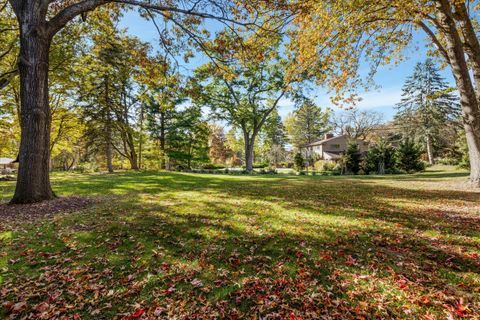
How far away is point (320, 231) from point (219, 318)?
9.85 ft

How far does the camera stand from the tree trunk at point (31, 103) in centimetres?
623

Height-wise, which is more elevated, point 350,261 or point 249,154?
point 249,154

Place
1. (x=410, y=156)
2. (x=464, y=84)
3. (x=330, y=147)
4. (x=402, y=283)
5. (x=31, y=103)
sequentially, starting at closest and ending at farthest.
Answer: (x=402, y=283) → (x=31, y=103) → (x=464, y=84) → (x=410, y=156) → (x=330, y=147)

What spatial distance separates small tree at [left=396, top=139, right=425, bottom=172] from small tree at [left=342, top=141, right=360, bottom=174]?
13.4ft

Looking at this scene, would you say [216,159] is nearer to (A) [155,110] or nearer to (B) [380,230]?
(A) [155,110]

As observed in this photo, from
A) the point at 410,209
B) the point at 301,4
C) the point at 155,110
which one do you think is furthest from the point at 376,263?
the point at 155,110

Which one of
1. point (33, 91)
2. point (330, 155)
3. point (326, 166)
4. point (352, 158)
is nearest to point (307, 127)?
point (330, 155)

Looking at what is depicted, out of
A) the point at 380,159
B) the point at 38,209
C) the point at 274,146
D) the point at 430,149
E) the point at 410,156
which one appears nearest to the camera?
the point at 38,209

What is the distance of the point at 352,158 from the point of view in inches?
1016

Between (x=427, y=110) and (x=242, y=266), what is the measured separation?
153 feet

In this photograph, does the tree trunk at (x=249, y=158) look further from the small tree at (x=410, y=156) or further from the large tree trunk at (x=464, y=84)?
the large tree trunk at (x=464, y=84)

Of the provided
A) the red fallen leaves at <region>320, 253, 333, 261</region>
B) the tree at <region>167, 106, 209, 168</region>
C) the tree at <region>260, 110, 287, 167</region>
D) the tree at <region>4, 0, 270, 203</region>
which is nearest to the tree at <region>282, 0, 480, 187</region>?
the tree at <region>4, 0, 270, 203</region>

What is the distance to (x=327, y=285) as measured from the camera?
9.00ft

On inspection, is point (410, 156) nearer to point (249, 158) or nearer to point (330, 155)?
point (249, 158)
